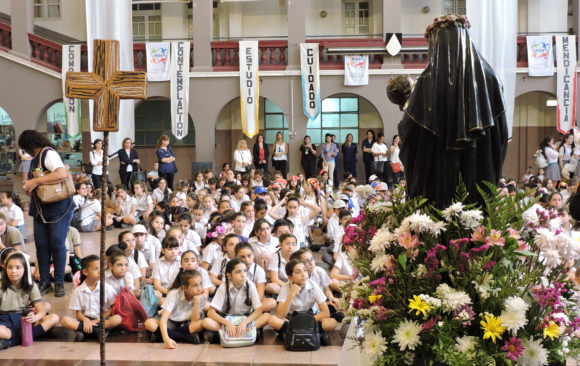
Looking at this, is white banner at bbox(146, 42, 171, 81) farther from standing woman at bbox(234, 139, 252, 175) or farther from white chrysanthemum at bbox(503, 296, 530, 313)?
white chrysanthemum at bbox(503, 296, 530, 313)

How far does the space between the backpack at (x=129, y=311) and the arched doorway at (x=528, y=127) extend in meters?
16.8

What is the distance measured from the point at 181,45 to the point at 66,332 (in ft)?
43.1

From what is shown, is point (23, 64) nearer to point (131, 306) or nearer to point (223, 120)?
point (223, 120)

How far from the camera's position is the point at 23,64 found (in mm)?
19188

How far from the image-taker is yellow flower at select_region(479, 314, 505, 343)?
3014mm

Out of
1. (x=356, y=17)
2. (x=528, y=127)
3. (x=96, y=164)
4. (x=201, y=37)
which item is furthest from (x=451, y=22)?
(x=528, y=127)

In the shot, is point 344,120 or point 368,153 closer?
point 368,153

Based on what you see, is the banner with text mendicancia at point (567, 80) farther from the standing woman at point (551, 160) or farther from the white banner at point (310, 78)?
the white banner at point (310, 78)

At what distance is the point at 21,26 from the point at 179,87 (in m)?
4.81

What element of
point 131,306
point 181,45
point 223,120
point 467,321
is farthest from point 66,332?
point 223,120

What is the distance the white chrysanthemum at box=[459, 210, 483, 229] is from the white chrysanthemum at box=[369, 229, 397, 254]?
351 millimetres

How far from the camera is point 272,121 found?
22109mm

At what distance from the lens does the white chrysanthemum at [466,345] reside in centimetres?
303

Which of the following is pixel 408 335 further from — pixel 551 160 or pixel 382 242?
pixel 551 160
